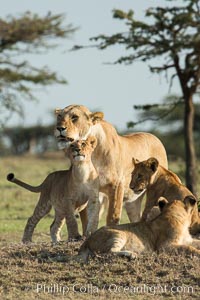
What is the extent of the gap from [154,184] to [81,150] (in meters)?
0.70

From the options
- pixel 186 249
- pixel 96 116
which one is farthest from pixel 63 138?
pixel 186 249

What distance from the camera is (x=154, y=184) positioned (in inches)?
315

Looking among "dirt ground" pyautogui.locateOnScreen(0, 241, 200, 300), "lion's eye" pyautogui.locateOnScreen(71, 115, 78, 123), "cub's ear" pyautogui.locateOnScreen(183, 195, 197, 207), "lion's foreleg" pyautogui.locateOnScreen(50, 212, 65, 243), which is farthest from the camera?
"lion's foreleg" pyautogui.locateOnScreen(50, 212, 65, 243)

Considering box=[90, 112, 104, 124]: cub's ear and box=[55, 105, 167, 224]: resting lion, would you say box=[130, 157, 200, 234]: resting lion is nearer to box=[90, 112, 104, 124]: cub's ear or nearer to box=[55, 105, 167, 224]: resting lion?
box=[55, 105, 167, 224]: resting lion

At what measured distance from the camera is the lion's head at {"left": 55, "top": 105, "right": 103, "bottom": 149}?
795 cm

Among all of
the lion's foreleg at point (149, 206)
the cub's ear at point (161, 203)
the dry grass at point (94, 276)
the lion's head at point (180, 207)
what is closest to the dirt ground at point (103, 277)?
the dry grass at point (94, 276)

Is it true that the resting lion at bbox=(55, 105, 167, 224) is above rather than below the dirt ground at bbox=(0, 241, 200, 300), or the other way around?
above

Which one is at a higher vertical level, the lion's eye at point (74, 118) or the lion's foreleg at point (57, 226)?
the lion's eye at point (74, 118)

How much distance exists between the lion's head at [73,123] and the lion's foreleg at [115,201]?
0.58 metres

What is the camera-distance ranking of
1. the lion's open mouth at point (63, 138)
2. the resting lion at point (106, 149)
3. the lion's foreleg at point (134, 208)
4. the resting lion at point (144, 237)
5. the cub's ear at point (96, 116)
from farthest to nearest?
the lion's foreleg at point (134, 208) < the cub's ear at point (96, 116) < the resting lion at point (106, 149) < the lion's open mouth at point (63, 138) < the resting lion at point (144, 237)

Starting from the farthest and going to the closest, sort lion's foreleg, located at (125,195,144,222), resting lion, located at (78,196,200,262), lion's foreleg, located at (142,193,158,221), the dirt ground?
lion's foreleg, located at (125,195,144,222) → lion's foreleg, located at (142,193,158,221) → resting lion, located at (78,196,200,262) → the dirt ground

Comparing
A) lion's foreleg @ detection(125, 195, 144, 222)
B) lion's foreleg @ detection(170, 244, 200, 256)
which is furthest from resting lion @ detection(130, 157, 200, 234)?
lion's foreleg @ detection(125, 195, 144, 222)

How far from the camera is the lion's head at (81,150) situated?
8.03 m

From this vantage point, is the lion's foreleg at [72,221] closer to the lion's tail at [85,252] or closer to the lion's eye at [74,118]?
the lion's eye at [74,118]
